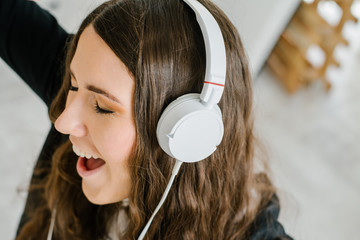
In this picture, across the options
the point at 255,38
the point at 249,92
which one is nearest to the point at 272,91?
the point at 255,38

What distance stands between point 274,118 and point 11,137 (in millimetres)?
1559

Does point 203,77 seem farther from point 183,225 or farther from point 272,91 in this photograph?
point 272,91

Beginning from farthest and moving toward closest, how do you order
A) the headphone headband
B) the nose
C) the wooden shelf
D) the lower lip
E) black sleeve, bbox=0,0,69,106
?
1. the wooden shelf
2. black sleeve, bbox=0,0,69,106
3. the lower lip
4. the nose
5. the headphone headband

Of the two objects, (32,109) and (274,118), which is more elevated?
(274,118)

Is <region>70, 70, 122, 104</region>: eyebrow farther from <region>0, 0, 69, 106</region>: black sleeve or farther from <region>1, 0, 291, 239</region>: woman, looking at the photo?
<region>0, 0, 69, 106</region>: black sleeve

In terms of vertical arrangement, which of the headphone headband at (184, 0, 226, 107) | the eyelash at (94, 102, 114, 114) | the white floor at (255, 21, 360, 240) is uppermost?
the headphone headband at (184, 0, 226, 107)

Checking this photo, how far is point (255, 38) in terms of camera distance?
1056 mm

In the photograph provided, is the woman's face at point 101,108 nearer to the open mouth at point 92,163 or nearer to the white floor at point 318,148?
the open mouth at point 92,163

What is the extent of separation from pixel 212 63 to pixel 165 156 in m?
0.23

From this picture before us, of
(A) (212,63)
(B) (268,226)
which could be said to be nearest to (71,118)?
(A) (212,63)

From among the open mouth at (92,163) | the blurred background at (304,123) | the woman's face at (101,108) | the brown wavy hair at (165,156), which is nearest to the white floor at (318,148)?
the blurred background at (304,123)

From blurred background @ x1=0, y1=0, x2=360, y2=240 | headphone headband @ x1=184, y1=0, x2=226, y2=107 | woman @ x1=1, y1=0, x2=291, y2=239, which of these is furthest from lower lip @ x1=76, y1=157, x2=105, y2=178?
blurred background @ x1=0, y1=0, x2=360, y2=240

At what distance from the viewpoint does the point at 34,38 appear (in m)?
0.99

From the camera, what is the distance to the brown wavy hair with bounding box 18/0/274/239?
2.11 ft
